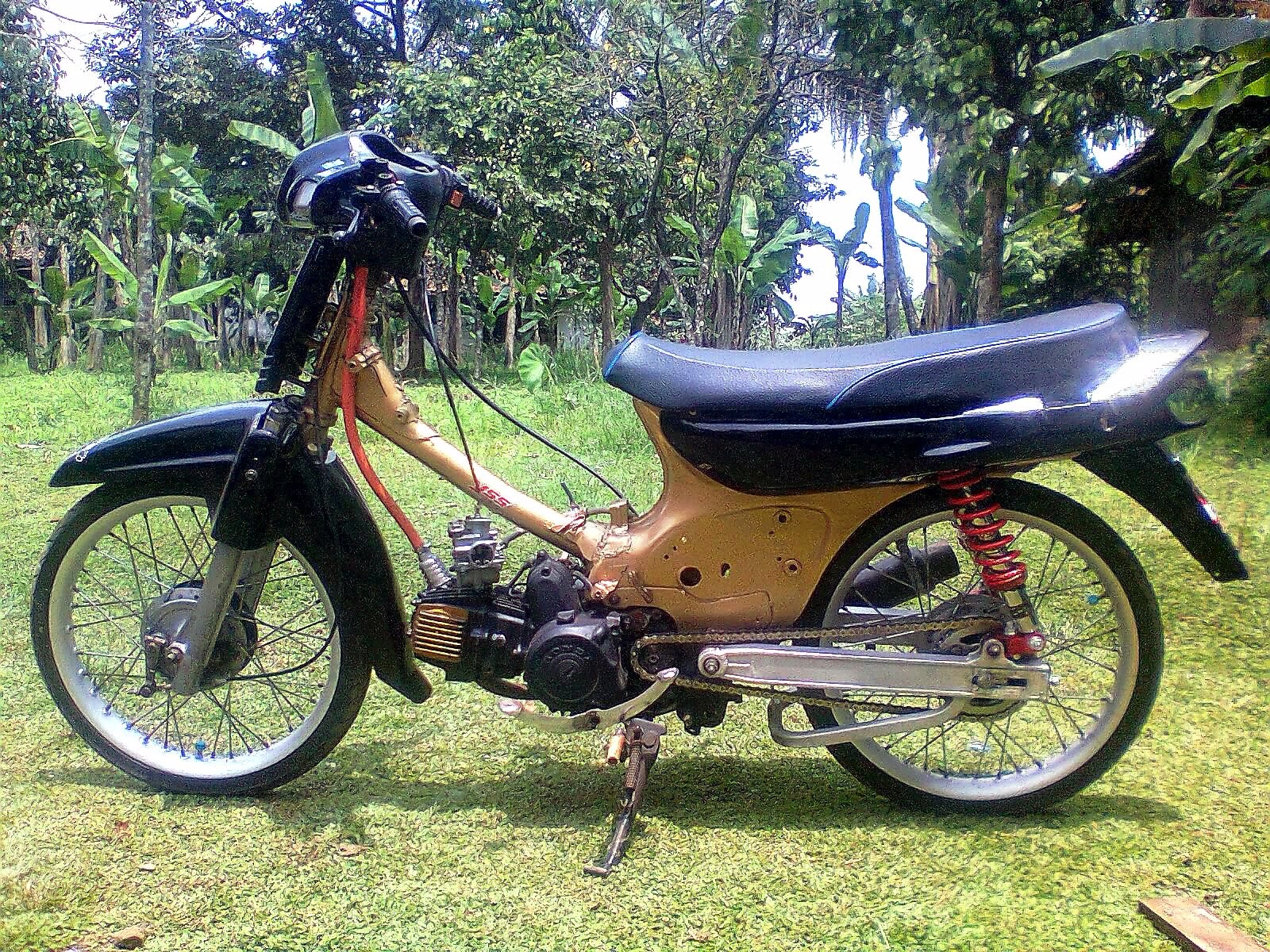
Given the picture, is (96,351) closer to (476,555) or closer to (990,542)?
(476,555)

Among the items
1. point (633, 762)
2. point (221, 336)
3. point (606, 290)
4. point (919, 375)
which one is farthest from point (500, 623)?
point (221, 336)

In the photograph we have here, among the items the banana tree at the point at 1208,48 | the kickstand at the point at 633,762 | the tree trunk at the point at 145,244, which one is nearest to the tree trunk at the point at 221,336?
the tree trunk at the point at 145,244

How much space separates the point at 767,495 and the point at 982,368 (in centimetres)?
53

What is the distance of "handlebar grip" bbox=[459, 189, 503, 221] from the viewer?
2.57 metres

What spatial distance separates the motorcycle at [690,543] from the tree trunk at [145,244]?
15.1ft

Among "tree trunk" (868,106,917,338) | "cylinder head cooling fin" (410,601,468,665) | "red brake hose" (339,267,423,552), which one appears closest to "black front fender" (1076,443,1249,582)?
"cylinder head cooling fin" (410,601,468,665)

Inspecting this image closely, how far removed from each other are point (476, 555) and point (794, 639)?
2.47 ft

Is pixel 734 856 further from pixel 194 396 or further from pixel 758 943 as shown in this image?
pixel 194 396

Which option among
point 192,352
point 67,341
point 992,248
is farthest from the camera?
point 192,352

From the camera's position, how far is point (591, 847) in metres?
2.41

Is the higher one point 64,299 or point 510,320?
point 510,320

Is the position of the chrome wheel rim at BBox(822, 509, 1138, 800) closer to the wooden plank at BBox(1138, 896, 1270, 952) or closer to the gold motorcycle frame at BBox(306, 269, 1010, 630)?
the gold motorcycle frame at BBox(306, 269, 1010, 630)

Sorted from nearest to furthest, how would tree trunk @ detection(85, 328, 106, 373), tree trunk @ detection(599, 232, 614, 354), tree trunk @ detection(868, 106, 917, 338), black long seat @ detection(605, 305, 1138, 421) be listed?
black long seat @ detection(605, 305, 1138, 421) → tree trunk @ detection(868, 106, 917, 338) → tree trunk @ detection(599, 232, 614, 354) → tree trunk @ detection(85, 328, 106, 373)

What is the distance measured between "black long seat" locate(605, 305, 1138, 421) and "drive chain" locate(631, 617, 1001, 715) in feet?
1.57
